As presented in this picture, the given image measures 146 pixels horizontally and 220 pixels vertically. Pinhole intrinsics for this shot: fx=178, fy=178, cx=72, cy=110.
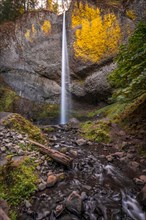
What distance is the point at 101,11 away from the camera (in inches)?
519

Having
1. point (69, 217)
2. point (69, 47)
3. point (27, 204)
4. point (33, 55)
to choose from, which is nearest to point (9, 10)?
point (33, 55)

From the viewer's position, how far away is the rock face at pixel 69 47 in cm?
1307

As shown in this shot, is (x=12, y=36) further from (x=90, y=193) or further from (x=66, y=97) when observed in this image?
(x=90, y=193)

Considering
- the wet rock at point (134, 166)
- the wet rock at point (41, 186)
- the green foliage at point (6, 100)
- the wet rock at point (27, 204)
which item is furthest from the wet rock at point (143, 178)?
the green foliage at point (6, 100)

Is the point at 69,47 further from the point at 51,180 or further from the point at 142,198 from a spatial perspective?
the point at 142,198

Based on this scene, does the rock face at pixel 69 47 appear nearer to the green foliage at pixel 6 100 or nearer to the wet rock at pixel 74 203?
the green foliage at pixel 6 100

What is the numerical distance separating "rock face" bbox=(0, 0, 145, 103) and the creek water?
9.39 m

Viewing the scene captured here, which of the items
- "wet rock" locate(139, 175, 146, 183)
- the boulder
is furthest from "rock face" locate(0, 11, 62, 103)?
"wet rock" locate(139, 175, 146, 183)

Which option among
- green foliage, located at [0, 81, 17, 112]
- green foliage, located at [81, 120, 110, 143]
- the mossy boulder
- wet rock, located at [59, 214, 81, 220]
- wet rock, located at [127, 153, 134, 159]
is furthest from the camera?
green foliage, located at [0, 81, 17, 112]

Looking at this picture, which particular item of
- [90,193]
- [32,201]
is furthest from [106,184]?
[32,201]

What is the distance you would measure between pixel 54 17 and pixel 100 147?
41.5 feet

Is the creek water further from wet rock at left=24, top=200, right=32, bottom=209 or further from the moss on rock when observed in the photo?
the moss on rock

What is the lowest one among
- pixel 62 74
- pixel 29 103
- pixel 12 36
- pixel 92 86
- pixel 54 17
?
pixel 29 103

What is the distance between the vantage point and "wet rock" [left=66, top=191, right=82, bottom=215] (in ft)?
9.81
